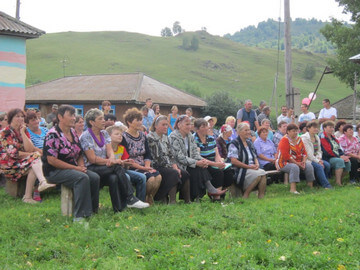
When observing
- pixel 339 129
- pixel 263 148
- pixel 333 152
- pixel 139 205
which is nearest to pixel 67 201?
pixel 139 205

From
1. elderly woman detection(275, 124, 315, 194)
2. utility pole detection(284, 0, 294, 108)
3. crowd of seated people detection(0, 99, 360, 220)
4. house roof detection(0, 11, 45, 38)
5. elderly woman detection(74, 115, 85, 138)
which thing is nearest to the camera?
crowd of seated people detection(0, 99, 360, 220)

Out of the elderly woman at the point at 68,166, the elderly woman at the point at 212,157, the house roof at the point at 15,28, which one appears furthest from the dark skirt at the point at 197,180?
the house roof at the point at 15,28

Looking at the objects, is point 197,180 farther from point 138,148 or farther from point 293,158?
point 293,158

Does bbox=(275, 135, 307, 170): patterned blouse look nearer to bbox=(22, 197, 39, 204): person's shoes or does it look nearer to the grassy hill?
bbox=(22, 197, 39, 204): person's shoes

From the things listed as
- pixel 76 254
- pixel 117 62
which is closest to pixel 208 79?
pixel 117 62

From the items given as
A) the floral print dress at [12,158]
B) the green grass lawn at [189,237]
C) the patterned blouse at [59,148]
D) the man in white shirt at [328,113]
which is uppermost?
the man in white shirt at [328,113]

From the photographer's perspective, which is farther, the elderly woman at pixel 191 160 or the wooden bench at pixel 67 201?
the elderly woman at pixel 191 160

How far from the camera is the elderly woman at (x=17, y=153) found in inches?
309

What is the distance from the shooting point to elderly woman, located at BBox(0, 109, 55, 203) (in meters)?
7.86

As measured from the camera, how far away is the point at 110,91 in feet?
97.3

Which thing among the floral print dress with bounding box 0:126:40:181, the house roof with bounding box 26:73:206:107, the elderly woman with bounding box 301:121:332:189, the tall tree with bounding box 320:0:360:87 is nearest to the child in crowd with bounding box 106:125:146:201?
the floral print dress with bounding box 0:126:40:181

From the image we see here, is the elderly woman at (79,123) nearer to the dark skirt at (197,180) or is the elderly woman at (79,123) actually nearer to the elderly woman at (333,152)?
the dark skirt at (197,180)

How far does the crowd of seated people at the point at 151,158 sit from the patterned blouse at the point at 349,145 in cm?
3

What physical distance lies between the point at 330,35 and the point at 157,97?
13740 millimetres
